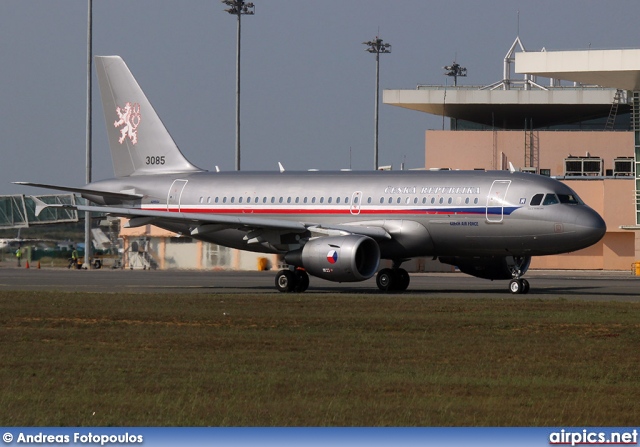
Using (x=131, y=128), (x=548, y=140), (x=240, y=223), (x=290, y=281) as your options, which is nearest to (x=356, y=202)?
(x=290, y=281)

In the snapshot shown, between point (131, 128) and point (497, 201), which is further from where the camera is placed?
point (131, 128)

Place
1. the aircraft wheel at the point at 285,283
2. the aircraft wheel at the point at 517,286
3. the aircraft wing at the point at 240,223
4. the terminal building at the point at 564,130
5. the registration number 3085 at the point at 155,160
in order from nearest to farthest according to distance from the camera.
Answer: the aircraft wheel at the point at 517,286
the aircraft wing at the point at 240,223
the aircraft wheel at the point at 285,283
the registration number 3085 at the point at 155,160
the terminal building at the point at 564,130

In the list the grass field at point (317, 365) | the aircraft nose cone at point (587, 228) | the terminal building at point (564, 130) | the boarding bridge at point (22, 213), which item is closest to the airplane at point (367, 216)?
the aircraft nose cone at point (587, 228)

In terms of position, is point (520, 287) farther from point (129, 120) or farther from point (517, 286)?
point (129, 120)

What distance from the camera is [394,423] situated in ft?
40.0

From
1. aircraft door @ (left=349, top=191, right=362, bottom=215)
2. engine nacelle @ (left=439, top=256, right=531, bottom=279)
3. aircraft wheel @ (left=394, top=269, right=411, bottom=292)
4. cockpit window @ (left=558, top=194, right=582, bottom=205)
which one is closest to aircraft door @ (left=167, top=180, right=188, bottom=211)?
aircraft door @ (left=349, top=191, right=362, bottom=215)

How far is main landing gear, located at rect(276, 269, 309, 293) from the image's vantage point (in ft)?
118

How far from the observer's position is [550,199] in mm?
34688

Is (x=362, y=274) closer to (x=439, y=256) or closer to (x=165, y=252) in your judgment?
(x=439, y=256)

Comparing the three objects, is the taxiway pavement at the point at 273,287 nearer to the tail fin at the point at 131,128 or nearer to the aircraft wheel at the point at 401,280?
the aircraft wheel at the point at 401,280

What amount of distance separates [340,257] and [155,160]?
1189 cm

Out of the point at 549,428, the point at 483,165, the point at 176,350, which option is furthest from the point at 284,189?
the point at 483,165

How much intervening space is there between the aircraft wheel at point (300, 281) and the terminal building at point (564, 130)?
83.0ft

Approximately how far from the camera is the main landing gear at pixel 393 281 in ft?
124
